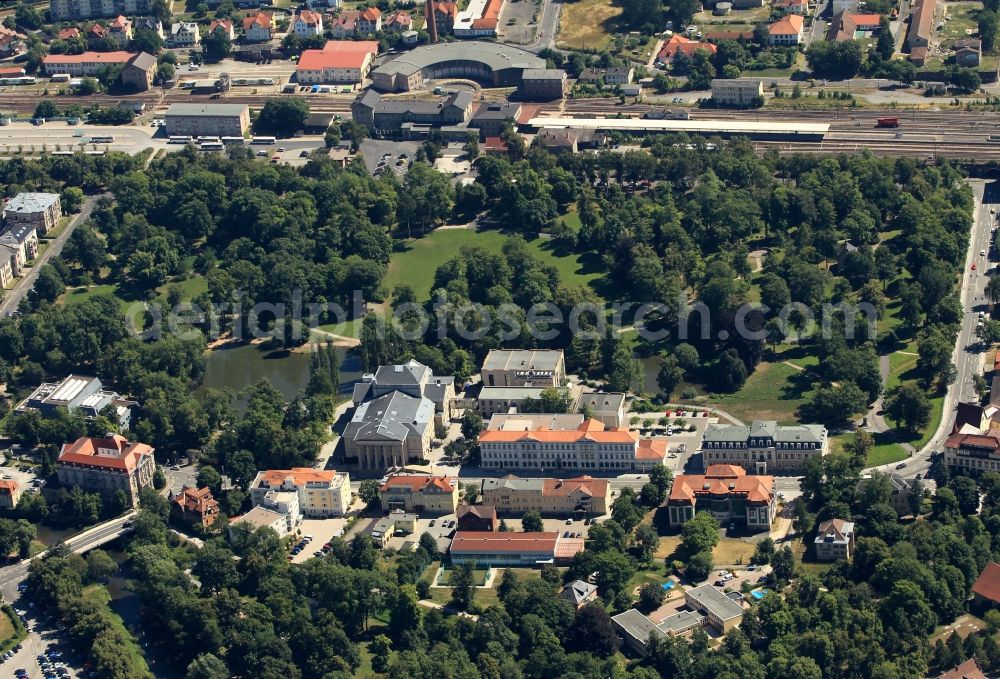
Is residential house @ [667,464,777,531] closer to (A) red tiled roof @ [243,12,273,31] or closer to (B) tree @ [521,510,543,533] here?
(B) tree @ [521,510,543,533]

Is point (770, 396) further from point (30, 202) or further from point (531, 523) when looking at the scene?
point (30, 202)

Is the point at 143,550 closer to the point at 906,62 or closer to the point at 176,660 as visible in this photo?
the point at 176,660

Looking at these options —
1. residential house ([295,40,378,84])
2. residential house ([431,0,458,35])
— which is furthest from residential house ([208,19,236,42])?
residential house ([431,0,458,35])

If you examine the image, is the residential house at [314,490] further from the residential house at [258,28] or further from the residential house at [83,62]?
the residential house at [258,28]

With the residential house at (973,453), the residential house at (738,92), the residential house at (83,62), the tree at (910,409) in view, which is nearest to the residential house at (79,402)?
the tree at (910,409)

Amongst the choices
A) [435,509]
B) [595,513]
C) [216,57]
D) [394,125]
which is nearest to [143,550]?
[435,509]

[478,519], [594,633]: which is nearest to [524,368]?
[478,519]
